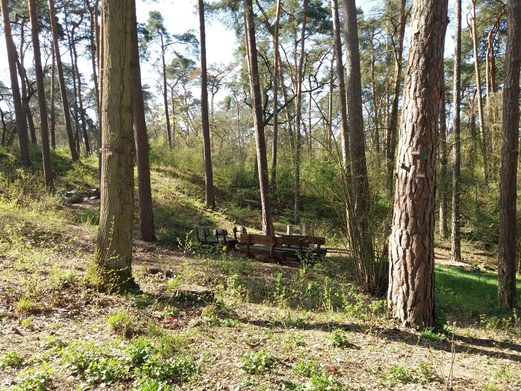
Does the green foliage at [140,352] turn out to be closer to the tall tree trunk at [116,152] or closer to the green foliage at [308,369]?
the green foliage at [308,369]

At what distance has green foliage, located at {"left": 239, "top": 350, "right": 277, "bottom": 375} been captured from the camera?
3818 mm

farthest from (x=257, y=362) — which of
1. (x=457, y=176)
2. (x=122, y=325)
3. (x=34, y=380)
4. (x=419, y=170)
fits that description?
(x=457, y=176)

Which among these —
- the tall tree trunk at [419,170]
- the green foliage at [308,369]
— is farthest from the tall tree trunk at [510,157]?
the green foliage at [308,369]

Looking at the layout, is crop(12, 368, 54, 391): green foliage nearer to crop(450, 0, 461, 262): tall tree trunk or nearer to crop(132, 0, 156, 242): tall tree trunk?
crop(132, 0, 156, 242): tall tree trunk

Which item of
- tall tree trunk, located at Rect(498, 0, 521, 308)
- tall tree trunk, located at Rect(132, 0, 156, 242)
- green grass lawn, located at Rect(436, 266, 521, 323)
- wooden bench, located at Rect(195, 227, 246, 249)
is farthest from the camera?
wooden bench, located at Rect(195, 227, 246, 249)

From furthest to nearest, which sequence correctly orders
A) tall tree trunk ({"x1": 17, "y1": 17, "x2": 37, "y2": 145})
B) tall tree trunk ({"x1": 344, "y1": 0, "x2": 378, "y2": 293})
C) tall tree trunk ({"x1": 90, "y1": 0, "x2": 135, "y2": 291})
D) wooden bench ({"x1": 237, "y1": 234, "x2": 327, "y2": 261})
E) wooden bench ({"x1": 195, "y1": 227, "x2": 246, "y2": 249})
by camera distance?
tall tree trunk ({"x1": 17, "y1": 17, "x2": 37, "y2": 145}) → wooden bench ({"x1": 195, "y1": 227, "x2": 246, "y2": 249}) → wooden bench ({"x1": 237, "y1": 234, "x2": 327, "y2": 261}) → tall tree trunk ({"x1": 344, "y1": 0, "x2": 378, "y2": 293}) → tall tree trunk ({"x1": 90, "y1": 0, "x2": 135, "y2": 291})

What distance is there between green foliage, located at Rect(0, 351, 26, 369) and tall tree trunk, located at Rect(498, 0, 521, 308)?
32.5 feet

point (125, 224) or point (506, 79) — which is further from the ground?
point (506, 79)

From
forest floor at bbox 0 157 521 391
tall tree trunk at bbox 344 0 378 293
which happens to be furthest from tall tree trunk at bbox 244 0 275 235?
forest floor at bbox 0 157 521 391

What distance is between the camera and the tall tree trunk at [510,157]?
929 cm

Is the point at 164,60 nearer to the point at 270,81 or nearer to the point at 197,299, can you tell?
the point at 270,81

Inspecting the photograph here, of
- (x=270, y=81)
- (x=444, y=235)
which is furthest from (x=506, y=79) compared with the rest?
(x=270, y=81)

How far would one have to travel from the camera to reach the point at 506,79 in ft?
31.2

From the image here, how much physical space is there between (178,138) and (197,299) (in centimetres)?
3197
